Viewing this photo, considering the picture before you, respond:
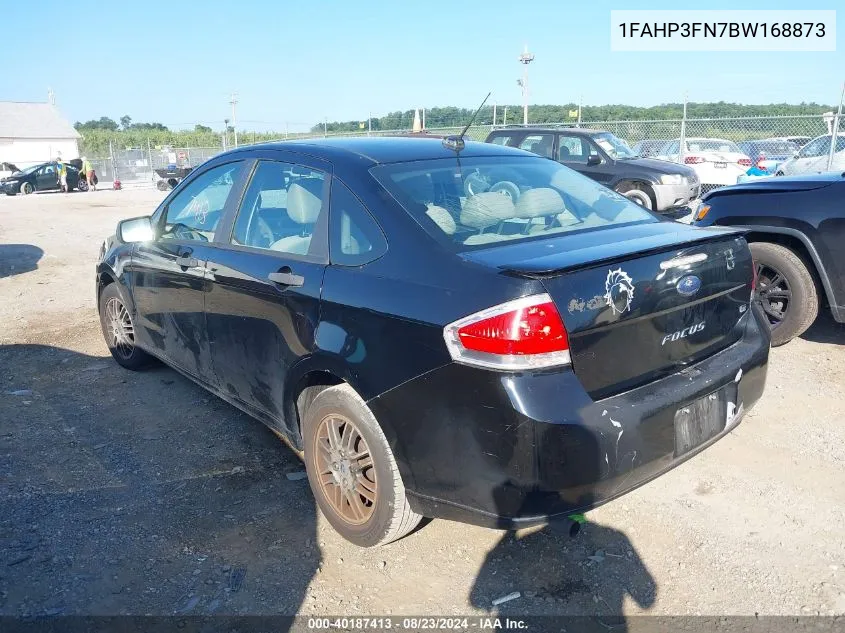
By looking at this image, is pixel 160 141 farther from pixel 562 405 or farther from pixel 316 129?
pixel 562 405

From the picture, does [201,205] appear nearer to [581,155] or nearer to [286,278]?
[286,278]

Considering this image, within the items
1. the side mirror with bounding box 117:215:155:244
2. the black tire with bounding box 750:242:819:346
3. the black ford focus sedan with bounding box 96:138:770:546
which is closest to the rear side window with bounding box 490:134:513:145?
the black tire with bounding box 750:242:819:346

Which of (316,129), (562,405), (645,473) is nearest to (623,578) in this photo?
(645,473)

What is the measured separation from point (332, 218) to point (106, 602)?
178cm

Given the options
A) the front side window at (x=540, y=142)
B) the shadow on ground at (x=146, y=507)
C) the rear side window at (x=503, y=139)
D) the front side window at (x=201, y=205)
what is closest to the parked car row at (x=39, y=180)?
the rear side window at (x=503, y=139)

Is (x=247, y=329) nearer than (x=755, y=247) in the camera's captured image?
Yes

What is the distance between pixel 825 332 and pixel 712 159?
12.5 m

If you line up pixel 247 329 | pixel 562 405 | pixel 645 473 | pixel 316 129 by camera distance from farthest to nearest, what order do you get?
1. pixel 316 129
2. pixel 247 329
3. pixel 645 473
4. pixel 562 405

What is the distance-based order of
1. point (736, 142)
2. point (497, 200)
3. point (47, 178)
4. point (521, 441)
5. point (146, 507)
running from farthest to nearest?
point (47, 178) < point (736, 142) < point (146, 507) < point (497, 200) < point (521, 441)

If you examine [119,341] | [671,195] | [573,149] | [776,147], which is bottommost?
[119,341]

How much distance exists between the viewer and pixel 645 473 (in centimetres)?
252

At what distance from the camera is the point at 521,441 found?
2.27 meters

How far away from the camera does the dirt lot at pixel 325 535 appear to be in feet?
8.77

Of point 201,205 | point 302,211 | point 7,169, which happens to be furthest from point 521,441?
point 7,169
